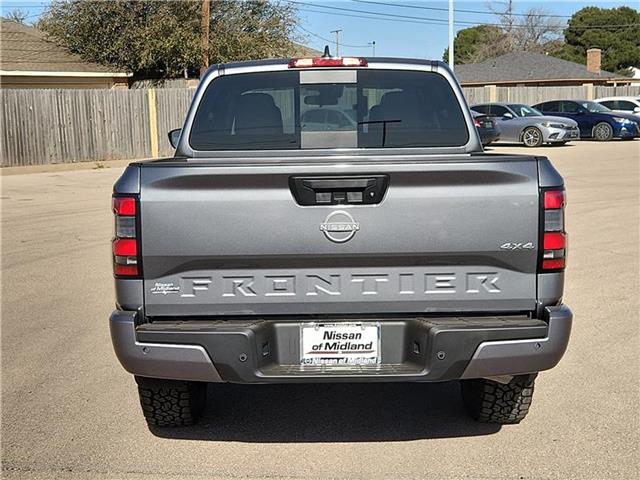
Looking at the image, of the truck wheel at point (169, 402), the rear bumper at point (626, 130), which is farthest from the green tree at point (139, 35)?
the truck wheel at point (169, 402)

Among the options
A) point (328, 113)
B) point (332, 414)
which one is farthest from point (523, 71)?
point (332, 414)

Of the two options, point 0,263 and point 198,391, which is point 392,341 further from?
point 0,263

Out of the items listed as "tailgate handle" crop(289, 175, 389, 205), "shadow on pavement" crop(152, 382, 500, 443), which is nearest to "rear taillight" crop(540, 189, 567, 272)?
"tailgate handle" crop(289, 175, 389, 205)

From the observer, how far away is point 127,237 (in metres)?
3.85

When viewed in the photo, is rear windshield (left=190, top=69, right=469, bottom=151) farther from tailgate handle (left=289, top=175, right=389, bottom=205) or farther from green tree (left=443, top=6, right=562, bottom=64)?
green tree (left=443, top=6, right=562, bottom=64)

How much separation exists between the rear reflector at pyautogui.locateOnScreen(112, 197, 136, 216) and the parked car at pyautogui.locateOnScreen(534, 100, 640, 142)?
94.4 feet

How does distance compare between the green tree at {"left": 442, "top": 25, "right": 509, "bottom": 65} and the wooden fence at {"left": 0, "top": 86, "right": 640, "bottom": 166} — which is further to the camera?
the green tree at {"left": 442, "top": 25, "right": 509, "bottom": 65}

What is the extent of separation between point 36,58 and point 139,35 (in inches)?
171

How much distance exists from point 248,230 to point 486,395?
1.67m

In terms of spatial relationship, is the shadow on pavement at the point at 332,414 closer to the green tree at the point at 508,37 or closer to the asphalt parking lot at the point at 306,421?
the asphalt parking lot at the point at 306,421

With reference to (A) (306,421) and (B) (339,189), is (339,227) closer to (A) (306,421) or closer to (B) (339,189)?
(B) (339,189)

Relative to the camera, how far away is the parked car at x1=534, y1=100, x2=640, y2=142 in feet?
98.8

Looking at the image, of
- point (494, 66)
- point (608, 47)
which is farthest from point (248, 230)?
point (608, 47)

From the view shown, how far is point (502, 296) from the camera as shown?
12.7 ft
